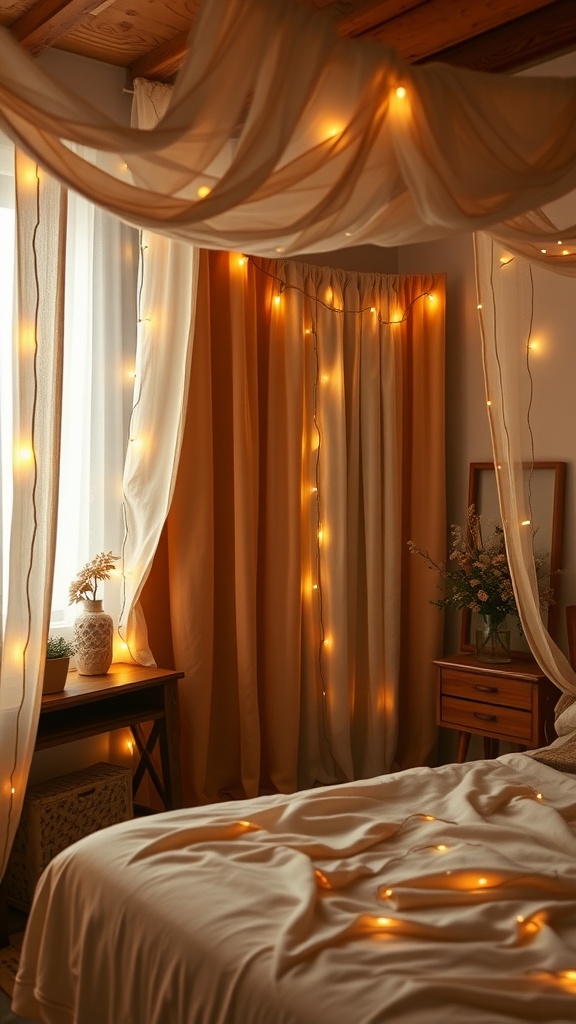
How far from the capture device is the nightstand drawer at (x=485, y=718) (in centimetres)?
385

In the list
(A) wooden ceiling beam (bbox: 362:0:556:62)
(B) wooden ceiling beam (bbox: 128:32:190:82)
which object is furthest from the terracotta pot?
(A) wooden ceiling beam (bbox: 362:0:556:62)

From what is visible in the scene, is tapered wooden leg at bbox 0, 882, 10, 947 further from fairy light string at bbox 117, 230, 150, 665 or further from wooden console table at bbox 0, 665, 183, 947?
fairy light string at bbox 117, 230, 150, 665

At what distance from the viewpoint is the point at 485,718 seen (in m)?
3.99

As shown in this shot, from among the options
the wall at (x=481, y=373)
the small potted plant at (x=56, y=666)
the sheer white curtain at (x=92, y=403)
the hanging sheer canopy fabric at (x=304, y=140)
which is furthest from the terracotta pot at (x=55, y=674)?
the wall at (x=481, y=373)

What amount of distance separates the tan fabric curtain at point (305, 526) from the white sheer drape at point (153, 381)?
A: 0.53 feet

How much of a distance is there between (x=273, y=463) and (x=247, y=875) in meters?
2.43

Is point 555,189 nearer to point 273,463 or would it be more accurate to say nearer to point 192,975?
point 192,975

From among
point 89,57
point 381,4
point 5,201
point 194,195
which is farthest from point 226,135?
point 89,57

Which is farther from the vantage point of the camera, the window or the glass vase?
the glass vase

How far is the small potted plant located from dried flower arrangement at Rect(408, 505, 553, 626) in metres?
1.65

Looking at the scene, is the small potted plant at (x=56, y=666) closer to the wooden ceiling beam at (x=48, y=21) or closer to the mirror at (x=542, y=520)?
the mirror at (x=542, y=520)

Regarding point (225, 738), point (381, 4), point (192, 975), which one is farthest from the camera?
→ point (225, 738)

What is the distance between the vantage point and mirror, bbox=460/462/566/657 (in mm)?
4109

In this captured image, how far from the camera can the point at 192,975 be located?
1.81 m
